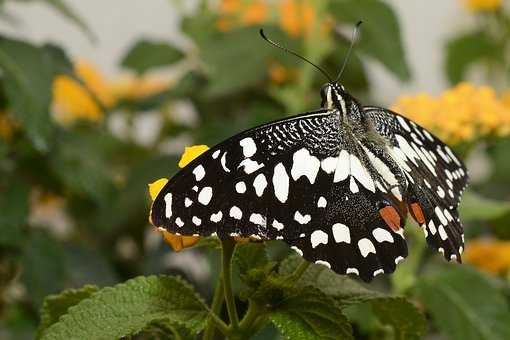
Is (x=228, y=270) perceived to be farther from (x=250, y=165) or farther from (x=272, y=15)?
(x=272, y=15)

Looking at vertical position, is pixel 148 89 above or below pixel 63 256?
above

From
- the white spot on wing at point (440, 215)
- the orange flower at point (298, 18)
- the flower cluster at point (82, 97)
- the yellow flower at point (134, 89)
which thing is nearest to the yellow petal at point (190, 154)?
the white spot on wing at point (440, 215)

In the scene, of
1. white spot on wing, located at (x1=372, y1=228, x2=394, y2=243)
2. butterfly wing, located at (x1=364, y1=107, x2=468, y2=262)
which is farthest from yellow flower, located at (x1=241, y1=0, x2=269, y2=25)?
white spot on wing, located at (x1=372, y1=228, x2=394, y2=243)

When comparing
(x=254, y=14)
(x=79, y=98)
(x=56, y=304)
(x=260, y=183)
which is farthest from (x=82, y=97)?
(x=260, y=183)

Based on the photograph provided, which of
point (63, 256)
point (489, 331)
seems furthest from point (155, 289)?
point (63, 256)

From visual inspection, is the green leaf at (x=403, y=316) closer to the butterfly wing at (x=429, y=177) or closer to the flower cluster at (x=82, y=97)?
the butterfly wing at (x=429, y=177)

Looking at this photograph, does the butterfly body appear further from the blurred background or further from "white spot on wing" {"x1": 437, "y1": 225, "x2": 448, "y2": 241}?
the blurred background

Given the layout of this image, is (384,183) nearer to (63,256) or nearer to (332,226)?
(332,226)
